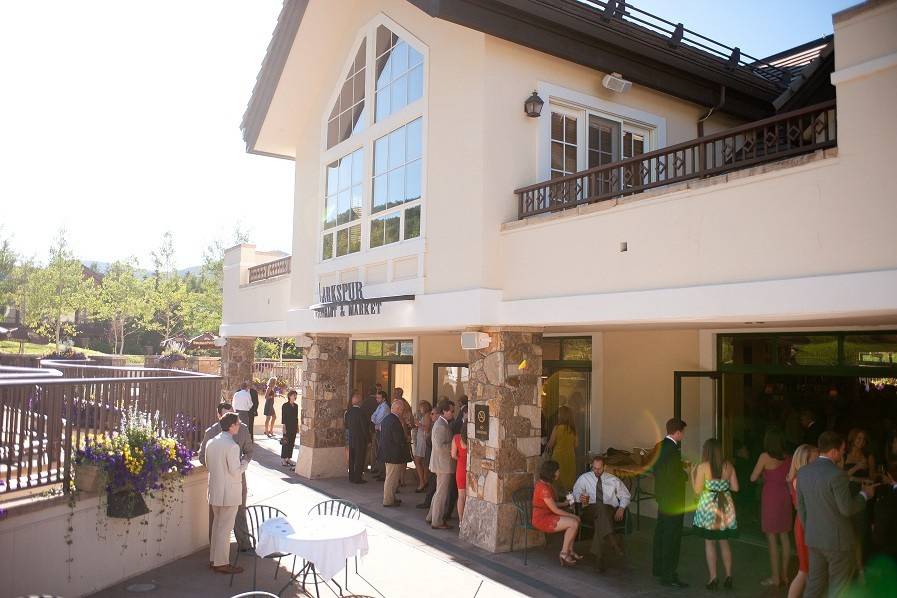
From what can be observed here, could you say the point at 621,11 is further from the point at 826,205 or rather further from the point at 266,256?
the point at 266,256

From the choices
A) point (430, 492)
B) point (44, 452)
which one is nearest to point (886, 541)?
point (430, 492)

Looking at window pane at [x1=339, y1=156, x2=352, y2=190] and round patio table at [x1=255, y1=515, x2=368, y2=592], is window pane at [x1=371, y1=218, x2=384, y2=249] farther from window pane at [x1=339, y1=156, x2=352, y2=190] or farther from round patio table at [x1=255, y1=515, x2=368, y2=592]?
round patio table at [x1=255, y1=515, x2=368, y2=592]

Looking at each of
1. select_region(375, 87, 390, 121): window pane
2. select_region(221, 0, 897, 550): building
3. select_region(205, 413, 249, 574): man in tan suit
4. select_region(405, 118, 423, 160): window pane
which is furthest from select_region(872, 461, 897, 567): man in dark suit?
select_region(375, 87, 390, 121): window pane

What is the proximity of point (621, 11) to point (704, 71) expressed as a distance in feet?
6.24

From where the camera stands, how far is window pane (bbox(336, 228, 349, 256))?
12289 mm

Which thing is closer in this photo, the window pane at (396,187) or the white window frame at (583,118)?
the white window frame at (583,118)

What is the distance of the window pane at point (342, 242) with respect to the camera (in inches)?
484

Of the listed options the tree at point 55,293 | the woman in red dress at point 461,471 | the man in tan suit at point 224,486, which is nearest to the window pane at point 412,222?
the woman in red dress at point 461,471

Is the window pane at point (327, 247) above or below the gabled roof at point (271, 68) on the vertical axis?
below

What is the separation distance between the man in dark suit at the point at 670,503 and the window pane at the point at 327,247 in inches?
292

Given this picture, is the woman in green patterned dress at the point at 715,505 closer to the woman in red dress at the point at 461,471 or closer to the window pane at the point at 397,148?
the woman in red dress at the point at 461,471

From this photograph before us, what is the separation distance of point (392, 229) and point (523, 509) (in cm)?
486

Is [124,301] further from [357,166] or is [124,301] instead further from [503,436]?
[503,436]

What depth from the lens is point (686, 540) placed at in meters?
9.65
